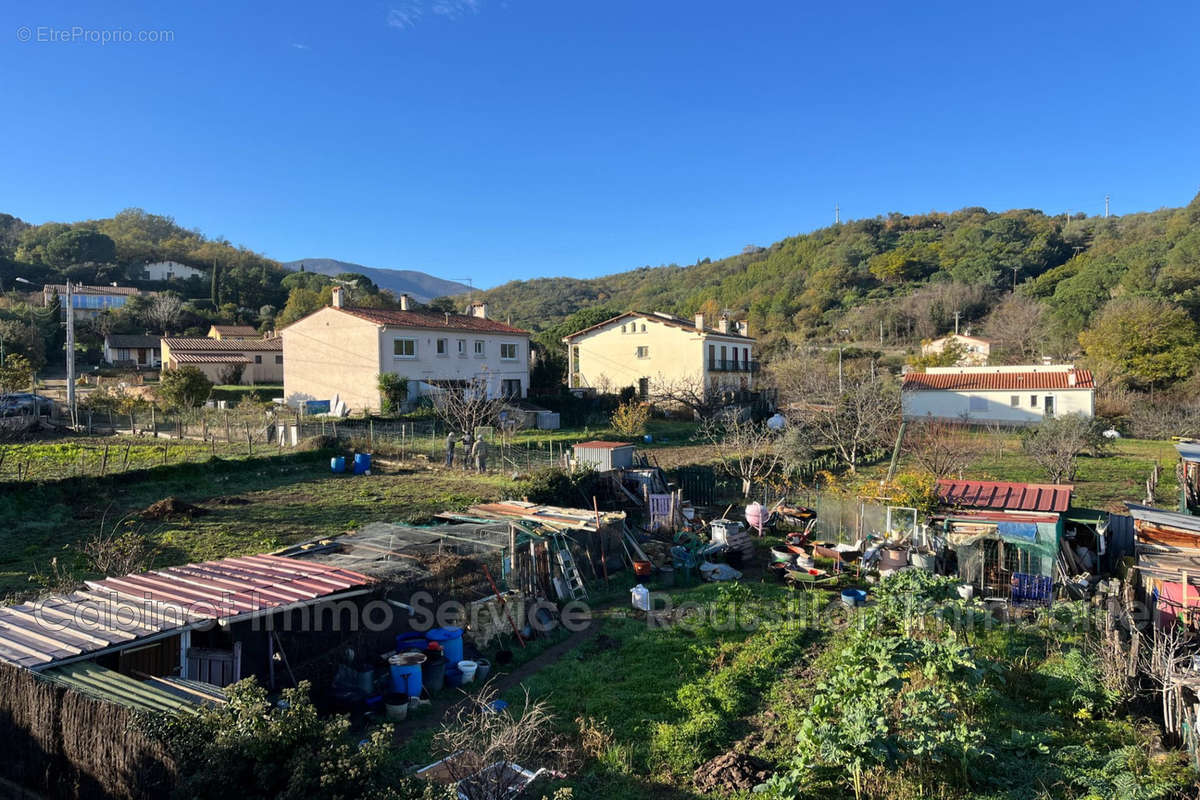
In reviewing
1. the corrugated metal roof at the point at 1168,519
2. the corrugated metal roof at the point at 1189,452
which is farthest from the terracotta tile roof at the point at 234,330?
the corrugated metal roof at the point at 1168,519

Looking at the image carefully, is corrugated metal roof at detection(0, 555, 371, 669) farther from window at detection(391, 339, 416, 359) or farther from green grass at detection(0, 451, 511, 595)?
window at detection(391, 339, 416, 359)

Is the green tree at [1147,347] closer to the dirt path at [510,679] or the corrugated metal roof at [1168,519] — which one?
the corrugated metal roof at [1168,519]

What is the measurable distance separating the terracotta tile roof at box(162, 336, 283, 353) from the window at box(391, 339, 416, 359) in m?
19.1

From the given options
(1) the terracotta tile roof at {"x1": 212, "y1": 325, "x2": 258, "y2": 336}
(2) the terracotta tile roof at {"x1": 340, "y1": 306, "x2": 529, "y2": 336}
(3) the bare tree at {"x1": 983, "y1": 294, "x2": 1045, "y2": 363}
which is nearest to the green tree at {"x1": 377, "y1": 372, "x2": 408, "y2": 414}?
(2) the terracotta tile roof at {"x1": 340, "y1": 306, "x2": 529, "y2": 336}

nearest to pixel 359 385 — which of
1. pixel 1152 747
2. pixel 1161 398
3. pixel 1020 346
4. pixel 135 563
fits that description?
pixel 135 563

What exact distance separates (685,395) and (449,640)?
34023mm

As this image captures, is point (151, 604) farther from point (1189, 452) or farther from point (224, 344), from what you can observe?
point (224, 344)

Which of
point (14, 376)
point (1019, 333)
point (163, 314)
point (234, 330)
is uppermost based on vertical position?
point (163, 314)

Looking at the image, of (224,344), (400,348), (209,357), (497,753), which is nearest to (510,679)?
(497,753)

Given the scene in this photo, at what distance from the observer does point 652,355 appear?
4625 centimetres

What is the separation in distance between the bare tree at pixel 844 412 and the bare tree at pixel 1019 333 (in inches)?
902

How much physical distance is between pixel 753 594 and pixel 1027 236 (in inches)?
3501

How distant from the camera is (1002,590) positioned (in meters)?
12.8

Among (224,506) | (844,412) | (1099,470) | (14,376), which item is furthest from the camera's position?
(14,376)
